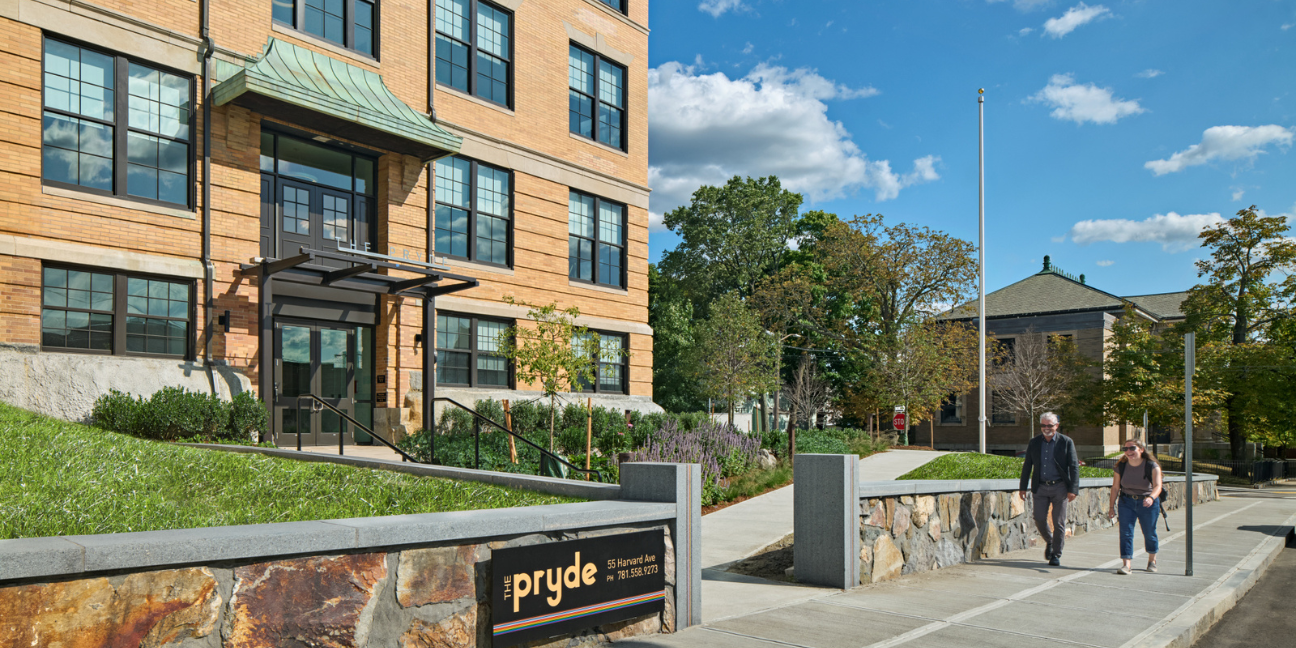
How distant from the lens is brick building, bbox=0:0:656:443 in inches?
546

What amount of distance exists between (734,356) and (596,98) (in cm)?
1843

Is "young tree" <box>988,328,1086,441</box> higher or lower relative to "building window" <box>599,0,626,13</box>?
lower

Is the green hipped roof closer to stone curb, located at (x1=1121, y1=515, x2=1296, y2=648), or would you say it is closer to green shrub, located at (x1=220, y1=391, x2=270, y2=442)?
green shrub, located at (x1=220, y1=391, x2=270, y2=442)

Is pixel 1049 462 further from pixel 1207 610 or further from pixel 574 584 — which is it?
pixel 574 584

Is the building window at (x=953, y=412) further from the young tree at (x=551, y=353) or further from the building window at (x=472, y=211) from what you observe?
the young tree at (x=551, y=353)

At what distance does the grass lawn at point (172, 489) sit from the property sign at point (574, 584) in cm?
140

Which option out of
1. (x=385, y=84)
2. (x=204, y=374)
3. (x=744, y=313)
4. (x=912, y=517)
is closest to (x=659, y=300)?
(x=744, y=313)

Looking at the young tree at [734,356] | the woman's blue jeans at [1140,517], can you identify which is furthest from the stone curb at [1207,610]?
the young tree at [734,356]

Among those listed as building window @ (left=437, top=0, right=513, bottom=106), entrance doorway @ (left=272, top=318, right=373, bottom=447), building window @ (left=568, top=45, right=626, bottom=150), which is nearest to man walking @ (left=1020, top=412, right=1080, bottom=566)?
entrance doorway @ (left=272, top=318, right=373, bottom=447)

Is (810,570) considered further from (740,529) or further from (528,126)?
(528,126)

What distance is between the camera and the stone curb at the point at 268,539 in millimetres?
3754

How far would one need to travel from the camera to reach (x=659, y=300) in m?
59.2

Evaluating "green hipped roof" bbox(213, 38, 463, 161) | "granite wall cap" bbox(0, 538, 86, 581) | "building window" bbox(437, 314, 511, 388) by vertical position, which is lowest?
"granite wall cap" bbox(0, 538, 86, 581)

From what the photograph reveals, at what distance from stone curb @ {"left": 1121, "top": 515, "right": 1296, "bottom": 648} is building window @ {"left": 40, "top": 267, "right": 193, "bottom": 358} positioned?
15200 millimetres
